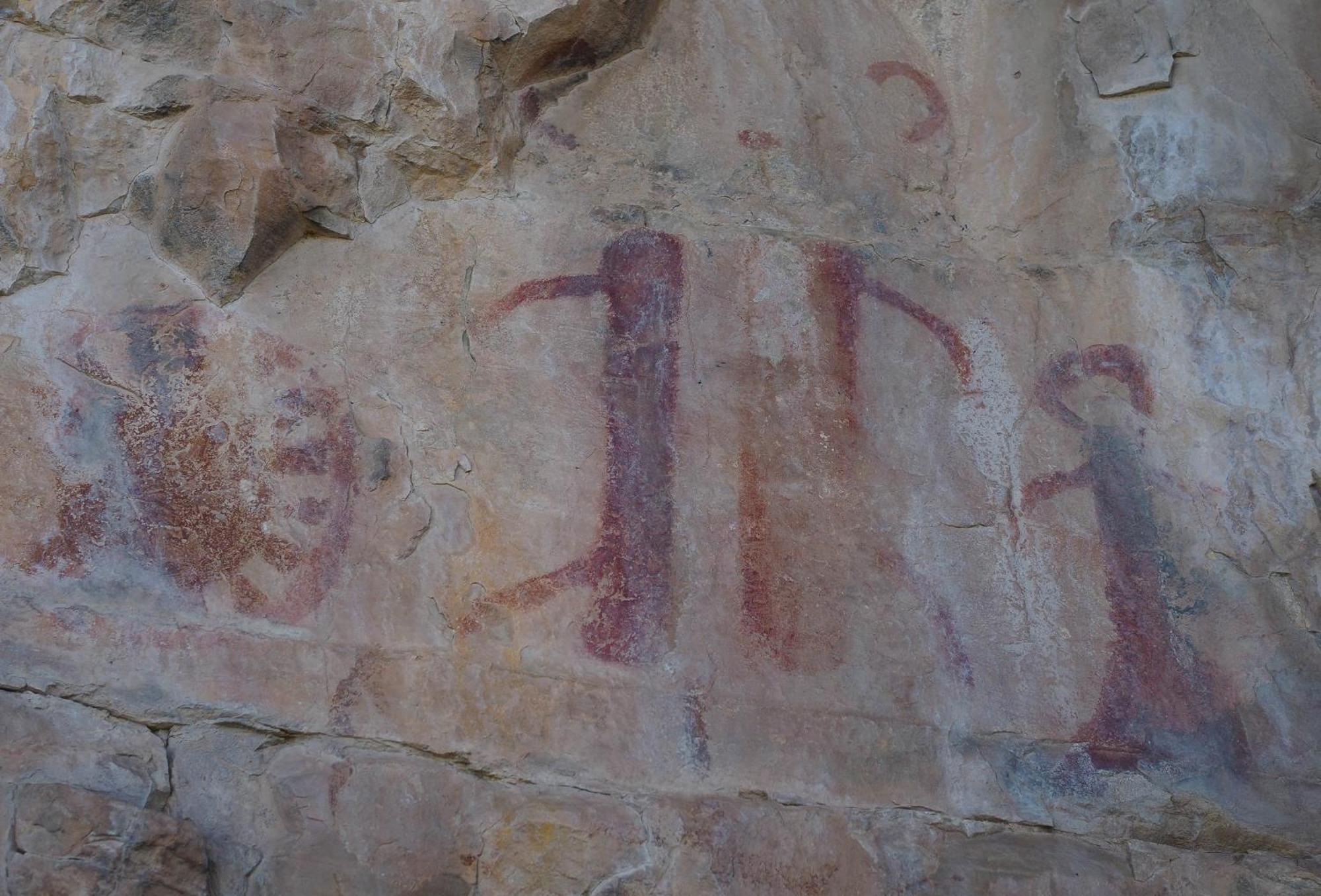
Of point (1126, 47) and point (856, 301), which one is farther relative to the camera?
point (1126, 47)

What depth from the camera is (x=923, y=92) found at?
3088 mm

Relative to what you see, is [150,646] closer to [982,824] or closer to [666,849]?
[666,849]

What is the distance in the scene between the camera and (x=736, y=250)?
2762 mm

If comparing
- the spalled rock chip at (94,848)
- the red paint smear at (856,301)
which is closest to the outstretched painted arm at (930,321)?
the red paint smear at (856,301)

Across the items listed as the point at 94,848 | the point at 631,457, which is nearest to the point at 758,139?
the point at 631,457

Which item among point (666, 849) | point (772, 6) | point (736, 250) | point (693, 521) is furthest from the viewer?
point (772, 6)

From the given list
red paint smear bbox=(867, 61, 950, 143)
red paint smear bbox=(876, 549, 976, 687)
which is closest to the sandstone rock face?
red paint smear bbox=(876, 549, 976, 687)

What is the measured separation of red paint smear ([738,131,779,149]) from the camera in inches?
→ 114

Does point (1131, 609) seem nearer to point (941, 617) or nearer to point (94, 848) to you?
point (941, 617)

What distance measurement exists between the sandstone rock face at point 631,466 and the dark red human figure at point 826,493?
0.01 m

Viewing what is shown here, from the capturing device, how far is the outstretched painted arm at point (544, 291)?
2.66m

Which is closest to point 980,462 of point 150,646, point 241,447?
point 241,447

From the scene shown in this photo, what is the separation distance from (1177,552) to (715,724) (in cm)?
110

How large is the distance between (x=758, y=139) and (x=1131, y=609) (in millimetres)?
1386
